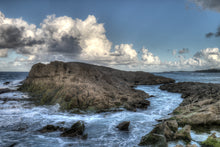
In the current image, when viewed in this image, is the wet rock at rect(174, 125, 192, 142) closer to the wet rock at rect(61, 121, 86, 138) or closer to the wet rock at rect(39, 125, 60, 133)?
the wet rock at rect(61, 121, 86, 138)

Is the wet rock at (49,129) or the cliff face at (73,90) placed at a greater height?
the cliff face at (73,90)

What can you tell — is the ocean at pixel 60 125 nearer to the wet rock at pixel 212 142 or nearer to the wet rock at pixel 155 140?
the wet rock at pixel 212 142

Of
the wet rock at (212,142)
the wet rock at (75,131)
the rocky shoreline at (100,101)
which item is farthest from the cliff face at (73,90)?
the wet rock at (212,142)

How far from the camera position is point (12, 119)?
559 inches

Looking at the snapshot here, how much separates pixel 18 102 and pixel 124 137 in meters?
16.7

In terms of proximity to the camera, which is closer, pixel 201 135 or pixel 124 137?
pixel 201 135

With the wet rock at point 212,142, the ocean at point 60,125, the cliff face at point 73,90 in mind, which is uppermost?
the cliff face at point 73,90

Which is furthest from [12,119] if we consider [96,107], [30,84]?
[30,84]

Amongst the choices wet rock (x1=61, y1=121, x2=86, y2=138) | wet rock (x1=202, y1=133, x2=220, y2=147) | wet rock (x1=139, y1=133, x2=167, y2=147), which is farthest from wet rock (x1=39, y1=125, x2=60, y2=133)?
wet rock (x1=202, y1=133, x2=220, y2=147)

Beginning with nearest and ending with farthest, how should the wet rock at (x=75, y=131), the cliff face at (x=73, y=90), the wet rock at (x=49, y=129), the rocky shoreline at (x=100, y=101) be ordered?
the rocky shoreline at (x=100, y=101) < the wet rock at (x=75, y=131) < the wet rock at (x=49, y=129) < the cliff face at (x=73, y=90)

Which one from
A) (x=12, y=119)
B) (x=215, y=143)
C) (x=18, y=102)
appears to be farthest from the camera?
(x=18, y=102)

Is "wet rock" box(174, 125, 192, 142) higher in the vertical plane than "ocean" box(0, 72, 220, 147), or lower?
higher

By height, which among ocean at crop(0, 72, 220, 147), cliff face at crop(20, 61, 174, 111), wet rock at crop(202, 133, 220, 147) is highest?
cliff face at crop(20, 61, 174, 111)

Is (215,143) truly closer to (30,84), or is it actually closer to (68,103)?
(68,103)
